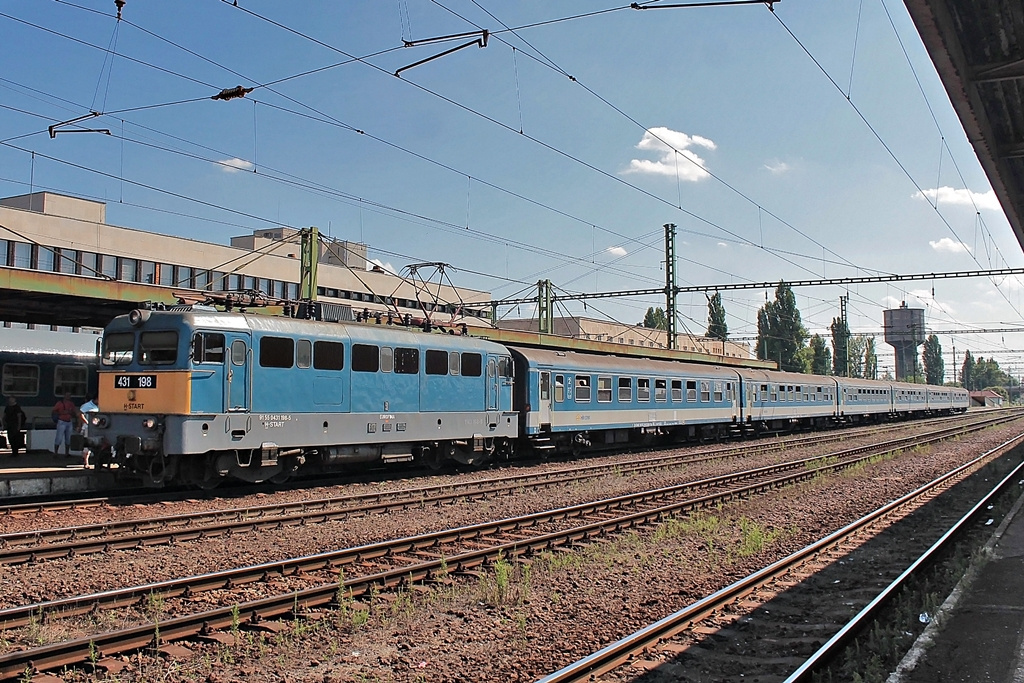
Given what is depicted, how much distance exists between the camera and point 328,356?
1716 centimetres

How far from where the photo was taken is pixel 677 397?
99.2 feet

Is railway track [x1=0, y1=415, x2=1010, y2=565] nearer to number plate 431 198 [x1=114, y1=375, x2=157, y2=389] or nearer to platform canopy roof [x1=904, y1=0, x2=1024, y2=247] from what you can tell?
number plate 431 198 [x1=114, y1=375, x2=157, y2=389]

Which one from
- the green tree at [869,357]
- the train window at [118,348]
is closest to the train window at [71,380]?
the train window at [118,348]

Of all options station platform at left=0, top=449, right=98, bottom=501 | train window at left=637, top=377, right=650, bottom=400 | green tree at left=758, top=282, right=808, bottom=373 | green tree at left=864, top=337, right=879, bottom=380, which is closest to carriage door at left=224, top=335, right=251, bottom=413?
station platform at left=0, top=449, right=98, bottom=501

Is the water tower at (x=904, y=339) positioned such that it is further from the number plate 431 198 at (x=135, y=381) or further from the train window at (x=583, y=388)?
the number plate 431 198 at (x=135, y=381)

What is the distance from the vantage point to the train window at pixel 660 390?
28953mm

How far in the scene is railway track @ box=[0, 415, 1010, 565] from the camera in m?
10.8

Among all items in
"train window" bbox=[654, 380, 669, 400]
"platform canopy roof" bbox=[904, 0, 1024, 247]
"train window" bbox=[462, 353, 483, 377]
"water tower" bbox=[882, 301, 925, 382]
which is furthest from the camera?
"water tower" bbox=[882, 301, 925, 382]

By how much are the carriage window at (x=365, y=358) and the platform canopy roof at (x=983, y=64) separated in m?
11.8

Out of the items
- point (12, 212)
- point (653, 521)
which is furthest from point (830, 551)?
point (12, 212)

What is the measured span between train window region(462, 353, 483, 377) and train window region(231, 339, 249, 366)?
6481 mm

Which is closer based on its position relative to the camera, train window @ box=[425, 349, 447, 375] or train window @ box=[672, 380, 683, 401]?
train window @ box=[425, 349, 447, 375]

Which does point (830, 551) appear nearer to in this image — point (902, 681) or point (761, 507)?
point (761, 507)

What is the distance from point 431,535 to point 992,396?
13897 cm
